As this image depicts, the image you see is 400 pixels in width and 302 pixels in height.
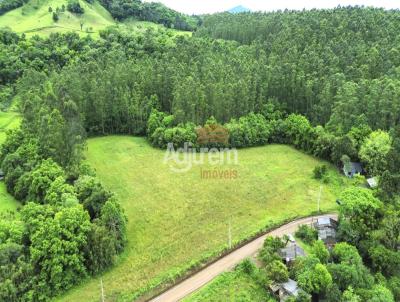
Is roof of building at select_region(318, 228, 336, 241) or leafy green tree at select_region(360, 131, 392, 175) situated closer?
roof of building at select_region(318, 228, 336, 241)

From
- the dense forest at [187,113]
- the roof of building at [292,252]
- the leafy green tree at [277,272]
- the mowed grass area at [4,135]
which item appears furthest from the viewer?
the mowed grass area at [4,135]

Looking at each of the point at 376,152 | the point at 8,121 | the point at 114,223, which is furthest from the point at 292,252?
the point at 8,121

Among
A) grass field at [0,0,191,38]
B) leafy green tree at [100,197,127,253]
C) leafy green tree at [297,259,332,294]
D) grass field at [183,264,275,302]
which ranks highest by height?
grass field at [0,0,191,38]

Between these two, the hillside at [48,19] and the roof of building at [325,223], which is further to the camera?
the hillside at [48,19]

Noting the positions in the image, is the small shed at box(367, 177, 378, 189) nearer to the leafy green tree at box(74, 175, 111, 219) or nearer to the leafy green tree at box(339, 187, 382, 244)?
the leafy green tree at box(339, 187, 382, 244)

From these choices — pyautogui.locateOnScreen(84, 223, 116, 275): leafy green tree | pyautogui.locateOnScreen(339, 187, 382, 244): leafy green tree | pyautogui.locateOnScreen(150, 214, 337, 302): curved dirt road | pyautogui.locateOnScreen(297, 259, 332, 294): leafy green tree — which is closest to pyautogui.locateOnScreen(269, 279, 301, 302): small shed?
pyautogui.locateOnScreen(297, 259, 332, 294): leafy green tree

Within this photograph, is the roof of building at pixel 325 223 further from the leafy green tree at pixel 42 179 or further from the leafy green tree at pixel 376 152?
the leafy green tree at pixel 42 179

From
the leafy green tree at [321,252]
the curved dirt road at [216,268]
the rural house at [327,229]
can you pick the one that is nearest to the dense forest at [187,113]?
the rural house at [327,229]
